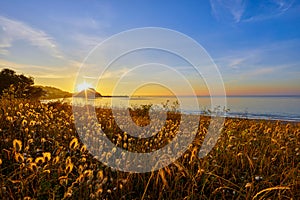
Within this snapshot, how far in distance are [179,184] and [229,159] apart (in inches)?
57.2

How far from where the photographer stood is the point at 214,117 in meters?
8.64

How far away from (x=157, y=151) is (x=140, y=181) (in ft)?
3.42

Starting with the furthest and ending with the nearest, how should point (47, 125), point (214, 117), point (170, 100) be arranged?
point (170, 100)
point (214, 117)
point (47, 125)

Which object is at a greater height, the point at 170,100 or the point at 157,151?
the point at 170,100

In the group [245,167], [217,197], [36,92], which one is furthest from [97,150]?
[36,92]

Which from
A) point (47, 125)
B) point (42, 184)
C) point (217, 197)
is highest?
point (47, 125)

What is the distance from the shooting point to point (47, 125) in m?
5.30

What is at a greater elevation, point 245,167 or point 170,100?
point 170,100

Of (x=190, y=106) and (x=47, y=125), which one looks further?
(x=190, y=106)

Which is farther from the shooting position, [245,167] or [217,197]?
[245,167]

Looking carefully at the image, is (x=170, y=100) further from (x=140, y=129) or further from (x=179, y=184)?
(x=179, y=184)

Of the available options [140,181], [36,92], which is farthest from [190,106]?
[36,92]

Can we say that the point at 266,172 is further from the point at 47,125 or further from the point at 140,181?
the point at 47,125

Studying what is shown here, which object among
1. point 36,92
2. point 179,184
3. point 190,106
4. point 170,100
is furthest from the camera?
point 36,92
